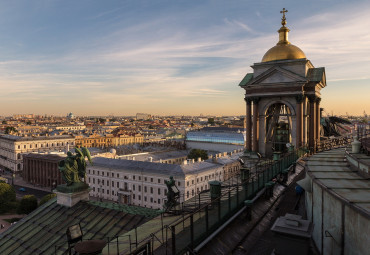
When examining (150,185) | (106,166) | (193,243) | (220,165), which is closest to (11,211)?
(106,166)

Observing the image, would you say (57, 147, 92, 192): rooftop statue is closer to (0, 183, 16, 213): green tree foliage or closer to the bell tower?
the bell tower

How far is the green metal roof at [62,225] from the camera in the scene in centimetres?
1233

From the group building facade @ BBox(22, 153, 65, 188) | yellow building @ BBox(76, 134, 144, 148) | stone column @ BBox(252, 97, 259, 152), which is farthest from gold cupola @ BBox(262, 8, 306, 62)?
yellow building @ BBox(76, 134, 144, 148)

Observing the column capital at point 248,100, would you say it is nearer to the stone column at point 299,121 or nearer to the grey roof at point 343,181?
the stone column at point 299,121

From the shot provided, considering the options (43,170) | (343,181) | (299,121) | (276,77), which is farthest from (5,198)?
(343,181)

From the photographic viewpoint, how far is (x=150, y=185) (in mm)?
50844

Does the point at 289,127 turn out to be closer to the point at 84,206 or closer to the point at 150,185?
the point at 84,206

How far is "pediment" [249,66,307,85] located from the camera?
24078 millimetres

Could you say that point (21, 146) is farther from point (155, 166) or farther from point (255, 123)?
point (255, 123)

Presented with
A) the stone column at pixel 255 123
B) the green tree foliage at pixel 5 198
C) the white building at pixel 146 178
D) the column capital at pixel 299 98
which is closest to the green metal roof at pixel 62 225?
the stone column at pixel 255 123

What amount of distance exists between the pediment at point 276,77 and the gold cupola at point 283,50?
4.02 feet

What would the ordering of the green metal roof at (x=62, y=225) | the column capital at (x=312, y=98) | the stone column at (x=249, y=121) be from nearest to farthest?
the green metal roof at (x=62, y=225)
the column capital at (x=312, y=98)
the stone column at (x=249, y=121)

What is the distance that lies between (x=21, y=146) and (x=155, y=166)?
5742 cm

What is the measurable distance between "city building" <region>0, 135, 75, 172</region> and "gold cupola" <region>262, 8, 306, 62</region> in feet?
236
